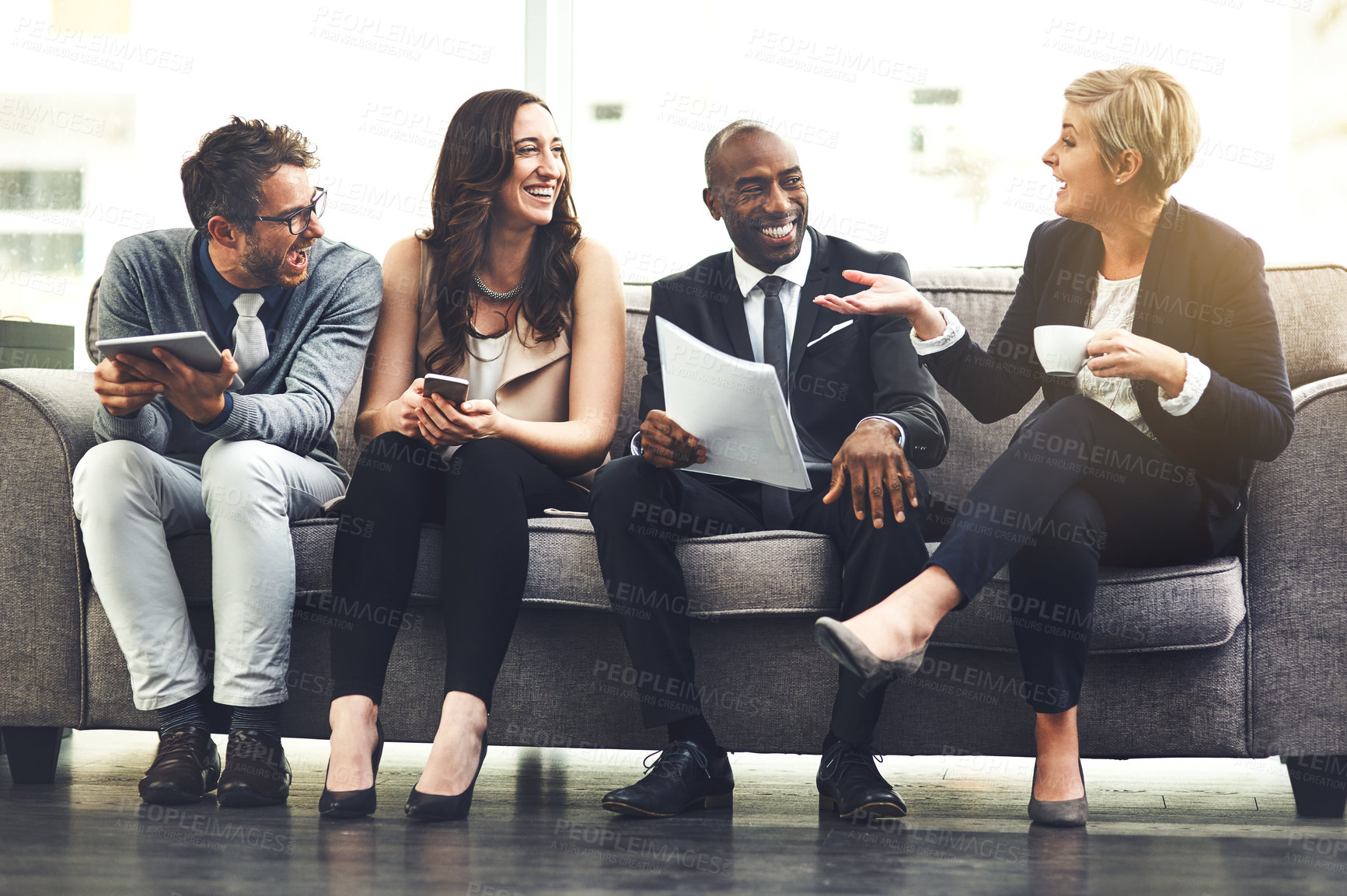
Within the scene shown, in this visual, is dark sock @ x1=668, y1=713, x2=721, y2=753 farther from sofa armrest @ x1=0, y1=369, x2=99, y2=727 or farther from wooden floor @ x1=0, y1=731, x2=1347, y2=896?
sofa armrest @ x1=0, y1=369, x2=99, y2=727

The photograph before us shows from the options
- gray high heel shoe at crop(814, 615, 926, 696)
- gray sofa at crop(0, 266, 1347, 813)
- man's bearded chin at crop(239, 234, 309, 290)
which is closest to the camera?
gray high heel shoe at crop(814, 615, 926, 696)

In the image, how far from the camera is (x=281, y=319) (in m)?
1.68

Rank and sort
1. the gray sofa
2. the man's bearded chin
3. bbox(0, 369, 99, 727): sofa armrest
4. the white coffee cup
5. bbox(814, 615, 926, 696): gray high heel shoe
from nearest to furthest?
1. bbox(814, 615, 926, 696): gray high heel shoe
2. the white coffee cup
3. the gray sofa
4. bbox(0, 369, 99, 727): sofa armrest
5. the man's bearded chin

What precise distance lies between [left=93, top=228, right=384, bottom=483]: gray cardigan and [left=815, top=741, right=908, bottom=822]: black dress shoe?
914 millimetres

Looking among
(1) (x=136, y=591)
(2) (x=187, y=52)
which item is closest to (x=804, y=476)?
(1) (x=136, y=591)

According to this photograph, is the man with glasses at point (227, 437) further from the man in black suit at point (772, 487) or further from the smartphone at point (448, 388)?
the man in black suit at point (772, 487)

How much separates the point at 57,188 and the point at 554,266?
203 cm

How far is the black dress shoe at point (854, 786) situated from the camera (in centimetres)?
130

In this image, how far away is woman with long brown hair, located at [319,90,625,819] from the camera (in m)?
1.35

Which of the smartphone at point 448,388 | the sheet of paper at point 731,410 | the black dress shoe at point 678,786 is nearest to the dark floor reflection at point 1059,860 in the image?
the black dress shoe at point 678,786

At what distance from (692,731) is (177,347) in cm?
85

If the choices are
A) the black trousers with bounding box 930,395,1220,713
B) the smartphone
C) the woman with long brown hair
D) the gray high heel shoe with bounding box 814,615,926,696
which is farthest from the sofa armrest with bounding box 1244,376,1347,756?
the smartphone

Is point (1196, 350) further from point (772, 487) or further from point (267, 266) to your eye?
point (267, 266)

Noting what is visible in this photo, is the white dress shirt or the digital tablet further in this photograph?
the white dress shirt
